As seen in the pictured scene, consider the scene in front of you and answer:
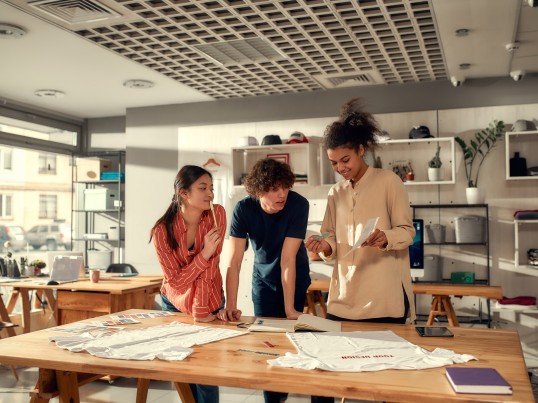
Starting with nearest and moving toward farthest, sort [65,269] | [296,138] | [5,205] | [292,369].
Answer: [292,369]
[65,269]
[296,138]
[5,205]

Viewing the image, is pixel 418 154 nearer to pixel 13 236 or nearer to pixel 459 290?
pixel 459 290

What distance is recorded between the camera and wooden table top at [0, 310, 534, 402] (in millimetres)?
1481

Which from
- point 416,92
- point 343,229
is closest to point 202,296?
point 343,229

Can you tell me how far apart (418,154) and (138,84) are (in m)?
2.99

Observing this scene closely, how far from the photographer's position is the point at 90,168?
7.33 m

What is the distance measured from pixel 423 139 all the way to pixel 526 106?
104cm

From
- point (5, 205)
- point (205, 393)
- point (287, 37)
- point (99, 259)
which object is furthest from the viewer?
point (99, 259)

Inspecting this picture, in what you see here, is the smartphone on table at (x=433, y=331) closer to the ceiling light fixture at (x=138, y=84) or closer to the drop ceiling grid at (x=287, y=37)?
the drop ceiling grid at (x=287, y=37)

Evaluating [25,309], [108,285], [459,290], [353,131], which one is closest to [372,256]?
[353,131]

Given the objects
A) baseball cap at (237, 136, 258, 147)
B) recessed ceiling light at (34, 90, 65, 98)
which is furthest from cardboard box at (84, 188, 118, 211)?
baseball cap at (237, 136, 258, 147)

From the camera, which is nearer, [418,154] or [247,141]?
[418,154]

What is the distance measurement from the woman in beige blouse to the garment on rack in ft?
0.91

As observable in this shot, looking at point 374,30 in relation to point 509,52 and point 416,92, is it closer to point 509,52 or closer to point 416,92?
point 509,52

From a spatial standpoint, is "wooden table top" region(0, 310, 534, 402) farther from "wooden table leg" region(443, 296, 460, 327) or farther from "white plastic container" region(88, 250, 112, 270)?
"white plastic container" region(88, 250, 112, 270)
